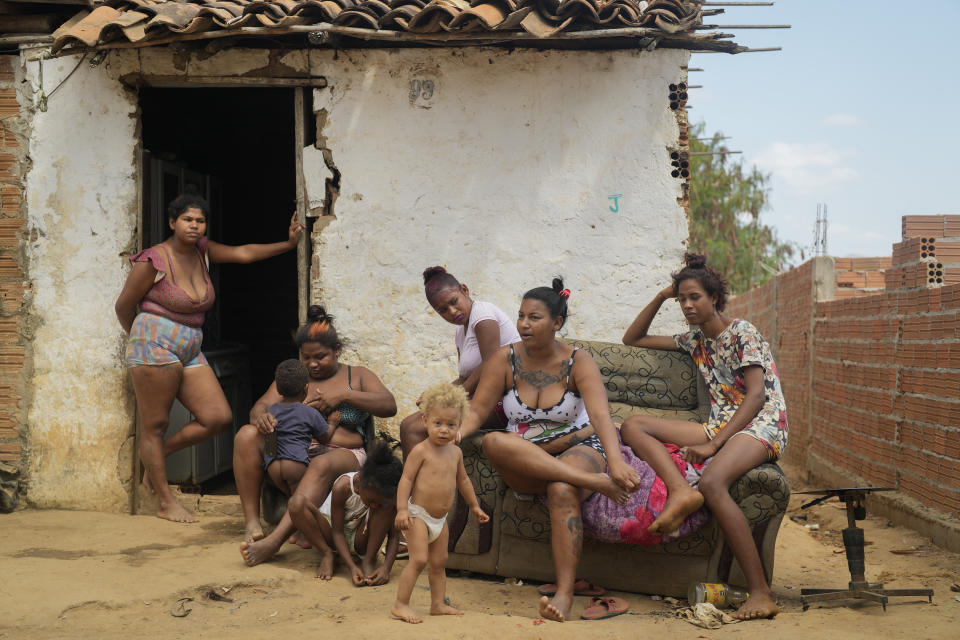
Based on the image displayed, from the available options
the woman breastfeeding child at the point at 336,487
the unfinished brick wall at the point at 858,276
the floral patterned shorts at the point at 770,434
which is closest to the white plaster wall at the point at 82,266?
the woman breastfeeding child at the point at 336,487

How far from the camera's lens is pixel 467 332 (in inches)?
196

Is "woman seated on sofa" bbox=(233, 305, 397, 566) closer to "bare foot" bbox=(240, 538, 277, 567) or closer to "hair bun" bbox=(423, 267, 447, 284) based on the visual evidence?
"bare foot" bbox=(240, 538, 277, 567)

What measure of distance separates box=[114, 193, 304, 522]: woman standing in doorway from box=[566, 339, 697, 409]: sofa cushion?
246 cm

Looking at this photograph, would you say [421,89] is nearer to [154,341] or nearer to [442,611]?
[154,341]

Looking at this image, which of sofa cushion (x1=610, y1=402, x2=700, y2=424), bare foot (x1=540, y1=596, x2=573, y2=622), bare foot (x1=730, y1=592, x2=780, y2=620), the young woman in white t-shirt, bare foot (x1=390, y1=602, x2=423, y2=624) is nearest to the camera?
bare foot (x1=390, y1=602, x2=423, y2=624)

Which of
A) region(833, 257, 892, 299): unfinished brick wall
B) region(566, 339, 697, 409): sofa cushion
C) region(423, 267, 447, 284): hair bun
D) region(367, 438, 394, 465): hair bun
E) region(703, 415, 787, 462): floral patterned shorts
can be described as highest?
region(833, 257, 892, 299): unfinished brick wall

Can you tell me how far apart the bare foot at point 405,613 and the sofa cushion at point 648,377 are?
197cm

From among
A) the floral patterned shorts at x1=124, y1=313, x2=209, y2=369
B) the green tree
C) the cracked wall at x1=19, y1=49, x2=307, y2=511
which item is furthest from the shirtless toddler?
the green tree

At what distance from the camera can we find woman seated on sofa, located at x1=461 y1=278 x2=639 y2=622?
3928 mm

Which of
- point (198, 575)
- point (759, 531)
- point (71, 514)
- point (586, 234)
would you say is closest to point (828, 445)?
point (586, 234)

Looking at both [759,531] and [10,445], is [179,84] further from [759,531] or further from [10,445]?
[759,531]

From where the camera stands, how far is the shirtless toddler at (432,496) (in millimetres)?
3732

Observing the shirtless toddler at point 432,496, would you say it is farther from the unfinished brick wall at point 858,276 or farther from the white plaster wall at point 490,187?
the unfinished brick wall at point 858,276

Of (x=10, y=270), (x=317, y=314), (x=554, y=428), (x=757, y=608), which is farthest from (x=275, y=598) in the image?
(x=10, y=270)
